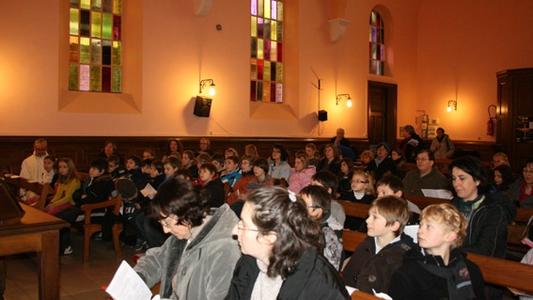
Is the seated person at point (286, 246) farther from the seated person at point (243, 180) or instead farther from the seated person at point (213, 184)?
the seated person at point (243, 180)

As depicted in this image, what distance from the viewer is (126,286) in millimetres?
2729

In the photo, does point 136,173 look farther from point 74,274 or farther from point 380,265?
point 380,265

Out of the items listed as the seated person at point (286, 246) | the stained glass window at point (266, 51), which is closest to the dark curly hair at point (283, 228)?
the seated person at point (286, 246)

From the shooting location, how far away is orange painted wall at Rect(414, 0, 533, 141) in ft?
47.0

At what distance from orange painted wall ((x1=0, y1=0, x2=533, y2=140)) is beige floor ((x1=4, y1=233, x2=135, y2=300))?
413cm

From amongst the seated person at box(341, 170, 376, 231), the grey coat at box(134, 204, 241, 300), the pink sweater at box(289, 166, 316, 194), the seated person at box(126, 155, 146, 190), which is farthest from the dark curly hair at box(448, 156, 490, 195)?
the seated person at box(126, 155, 146, 190)

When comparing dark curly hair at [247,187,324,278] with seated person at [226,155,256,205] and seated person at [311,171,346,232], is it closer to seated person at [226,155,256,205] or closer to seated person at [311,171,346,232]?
seated person at [311,171,346,232]

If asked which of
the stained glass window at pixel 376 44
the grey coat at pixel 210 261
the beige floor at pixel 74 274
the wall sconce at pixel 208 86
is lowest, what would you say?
the beige floor at pixel 74 274

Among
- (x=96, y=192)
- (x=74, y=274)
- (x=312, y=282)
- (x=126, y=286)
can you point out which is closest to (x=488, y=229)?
(x=312, y=282)

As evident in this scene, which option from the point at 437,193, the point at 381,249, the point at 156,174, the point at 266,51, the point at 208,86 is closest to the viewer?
the point at 381,249

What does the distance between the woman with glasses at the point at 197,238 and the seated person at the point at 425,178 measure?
4296 millimetres

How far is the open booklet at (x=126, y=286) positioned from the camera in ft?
8.80

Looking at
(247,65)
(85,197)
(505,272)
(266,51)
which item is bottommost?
(505,272)

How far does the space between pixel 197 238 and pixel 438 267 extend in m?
1.32
